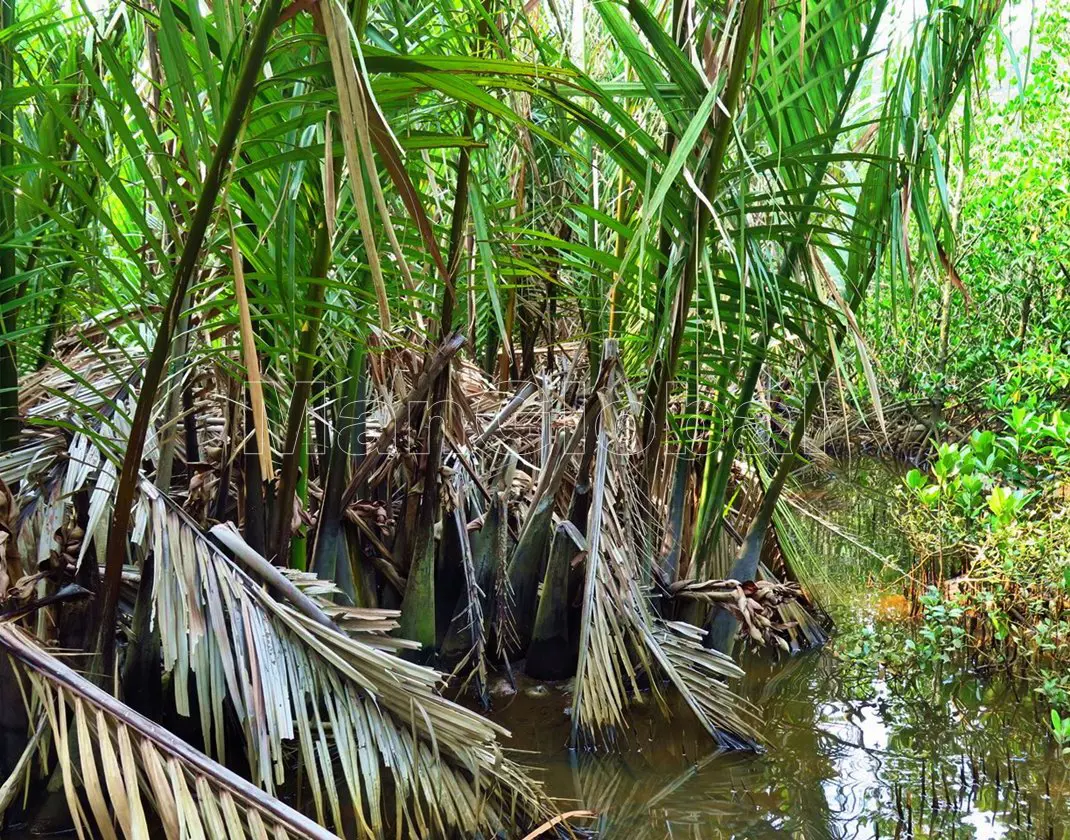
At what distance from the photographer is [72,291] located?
1769 mm

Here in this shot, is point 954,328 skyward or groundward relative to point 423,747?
skyward

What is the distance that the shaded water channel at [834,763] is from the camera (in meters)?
1.93

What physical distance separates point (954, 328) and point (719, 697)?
16.7 ft

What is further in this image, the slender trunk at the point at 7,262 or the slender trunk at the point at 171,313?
the slender trunk at the point at 7,262

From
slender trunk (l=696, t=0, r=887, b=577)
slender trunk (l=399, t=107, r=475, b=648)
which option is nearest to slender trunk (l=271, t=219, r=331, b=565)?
slender trunk (l=399, t=107, r=475, b=648)

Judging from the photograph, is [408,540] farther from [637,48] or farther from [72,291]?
[637,48]

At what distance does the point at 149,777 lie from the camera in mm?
1319

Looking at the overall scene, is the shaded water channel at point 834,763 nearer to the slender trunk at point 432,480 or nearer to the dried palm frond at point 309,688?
the slender trunk at point 432,480

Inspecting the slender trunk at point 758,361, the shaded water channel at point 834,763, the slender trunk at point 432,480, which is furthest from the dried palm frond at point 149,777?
the slender trunk at point 758,361

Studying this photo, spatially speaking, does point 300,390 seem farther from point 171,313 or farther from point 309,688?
point 309,688

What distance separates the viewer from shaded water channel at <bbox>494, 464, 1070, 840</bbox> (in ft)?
6.33

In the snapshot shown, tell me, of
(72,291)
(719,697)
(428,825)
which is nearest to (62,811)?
(428,825)

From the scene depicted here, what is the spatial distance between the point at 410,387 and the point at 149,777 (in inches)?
45.9

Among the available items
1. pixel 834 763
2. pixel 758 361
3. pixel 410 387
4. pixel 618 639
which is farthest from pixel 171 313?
pixel 834 763
